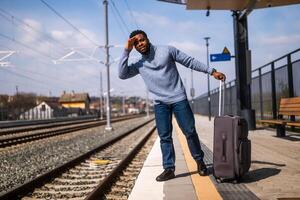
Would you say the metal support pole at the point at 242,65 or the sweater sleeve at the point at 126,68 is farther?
the metal support pole at the point at 242,65

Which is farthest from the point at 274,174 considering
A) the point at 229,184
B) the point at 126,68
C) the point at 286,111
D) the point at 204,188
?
the point at 286,111

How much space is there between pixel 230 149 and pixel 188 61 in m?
1.27

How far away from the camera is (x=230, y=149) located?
230 inches

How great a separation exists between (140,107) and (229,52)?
575 ft

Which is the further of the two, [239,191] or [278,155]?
[278,155]

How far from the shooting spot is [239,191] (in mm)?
5398

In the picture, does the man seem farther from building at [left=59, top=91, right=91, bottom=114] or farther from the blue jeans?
building at [left=59, top=91, right=91, bottom=114]

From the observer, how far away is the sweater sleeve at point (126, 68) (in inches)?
A: 245

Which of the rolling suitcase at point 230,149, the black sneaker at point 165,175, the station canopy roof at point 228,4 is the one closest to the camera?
the rolling suitcase at point 230,149

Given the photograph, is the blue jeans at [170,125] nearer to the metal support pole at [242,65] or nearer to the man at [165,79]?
the man at [165,79]

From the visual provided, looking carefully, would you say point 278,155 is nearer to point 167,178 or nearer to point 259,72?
point 167,178

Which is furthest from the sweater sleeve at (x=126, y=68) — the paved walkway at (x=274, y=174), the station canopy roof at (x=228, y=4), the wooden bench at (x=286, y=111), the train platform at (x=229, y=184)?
the station canopy roof at (x=228, y=4)

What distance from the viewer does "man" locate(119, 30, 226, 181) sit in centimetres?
618

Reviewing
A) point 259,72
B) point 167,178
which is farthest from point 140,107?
point 167,178
